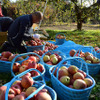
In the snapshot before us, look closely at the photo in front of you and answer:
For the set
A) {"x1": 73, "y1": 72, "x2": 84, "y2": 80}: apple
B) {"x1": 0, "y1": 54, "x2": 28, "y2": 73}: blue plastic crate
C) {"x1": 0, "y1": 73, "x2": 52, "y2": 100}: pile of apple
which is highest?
{"x1": 0, "y1": 73, "x2": 52, "y2": 100}: pile of apple

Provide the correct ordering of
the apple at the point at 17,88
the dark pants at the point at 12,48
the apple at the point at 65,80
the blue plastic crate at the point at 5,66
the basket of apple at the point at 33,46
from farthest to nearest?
the dark pants at the point at 12,48 < the basket of apple at the point at 33,46 < the blue plastic crate at the point at 5,66 < the apple at the point at 65,80 < the apple at the point at 17,88

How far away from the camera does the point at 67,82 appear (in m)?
1.78

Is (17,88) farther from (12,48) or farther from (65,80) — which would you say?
(12,48)

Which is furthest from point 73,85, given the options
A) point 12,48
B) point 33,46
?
point 12,48

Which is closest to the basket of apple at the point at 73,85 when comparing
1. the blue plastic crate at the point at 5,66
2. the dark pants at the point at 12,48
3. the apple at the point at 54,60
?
the apple at the point at 54,60

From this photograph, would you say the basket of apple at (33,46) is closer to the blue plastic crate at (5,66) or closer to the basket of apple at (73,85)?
the blue plastic crate at (5,66)

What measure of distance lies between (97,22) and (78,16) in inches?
464

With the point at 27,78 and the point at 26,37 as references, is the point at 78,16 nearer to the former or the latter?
the point at 26,37

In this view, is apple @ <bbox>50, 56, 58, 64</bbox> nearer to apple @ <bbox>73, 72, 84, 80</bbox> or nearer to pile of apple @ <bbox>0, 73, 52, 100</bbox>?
apple @ <bbox>73, 72, 84, 80</bbox>

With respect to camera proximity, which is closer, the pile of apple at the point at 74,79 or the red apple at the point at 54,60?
the pile of apple at the point at 74,79

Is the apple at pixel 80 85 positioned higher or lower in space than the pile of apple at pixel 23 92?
lower

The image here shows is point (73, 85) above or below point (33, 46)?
below

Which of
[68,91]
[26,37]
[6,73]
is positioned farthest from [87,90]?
[26,37]

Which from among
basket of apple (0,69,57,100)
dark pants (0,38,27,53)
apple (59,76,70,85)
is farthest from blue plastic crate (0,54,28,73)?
dark pants (0,38,27,53)
